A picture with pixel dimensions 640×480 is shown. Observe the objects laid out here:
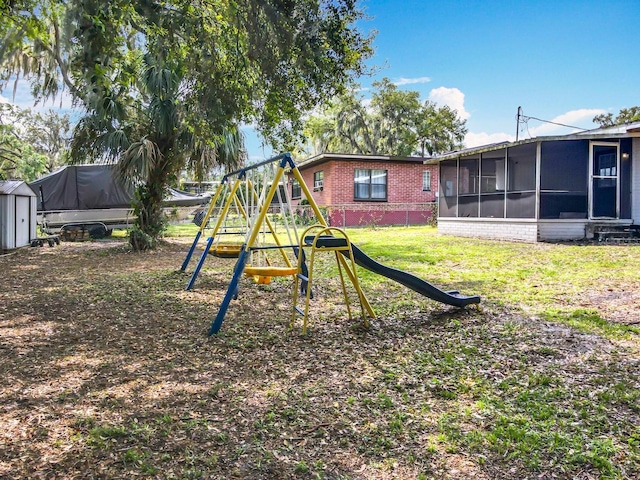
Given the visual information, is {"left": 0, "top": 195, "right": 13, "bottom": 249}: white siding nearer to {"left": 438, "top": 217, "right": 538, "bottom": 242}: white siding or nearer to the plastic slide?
the plastic slide

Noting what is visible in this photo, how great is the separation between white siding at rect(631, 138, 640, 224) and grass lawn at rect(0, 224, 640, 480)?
24.1ft

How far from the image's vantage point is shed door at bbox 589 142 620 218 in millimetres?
12258

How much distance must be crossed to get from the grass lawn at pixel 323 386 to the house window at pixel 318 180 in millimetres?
16266

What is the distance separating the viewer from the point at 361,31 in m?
6.34

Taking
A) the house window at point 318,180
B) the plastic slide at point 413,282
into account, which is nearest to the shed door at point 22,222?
the plastic slide at point 413,282

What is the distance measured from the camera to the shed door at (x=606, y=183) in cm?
1226

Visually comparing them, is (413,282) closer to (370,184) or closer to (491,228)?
(491,228)

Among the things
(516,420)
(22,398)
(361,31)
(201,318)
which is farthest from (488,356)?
(361,31)

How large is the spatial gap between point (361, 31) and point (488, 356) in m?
4.79

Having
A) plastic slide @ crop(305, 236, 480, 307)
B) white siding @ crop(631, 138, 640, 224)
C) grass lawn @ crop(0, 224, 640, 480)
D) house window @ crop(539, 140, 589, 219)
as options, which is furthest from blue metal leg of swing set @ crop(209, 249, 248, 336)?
white siding @ crop(631, 138, 640, 224)

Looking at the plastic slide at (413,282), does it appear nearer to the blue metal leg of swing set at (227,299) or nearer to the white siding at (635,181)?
the blue metal leg of swing set at (227,299)

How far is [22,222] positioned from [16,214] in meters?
0.72

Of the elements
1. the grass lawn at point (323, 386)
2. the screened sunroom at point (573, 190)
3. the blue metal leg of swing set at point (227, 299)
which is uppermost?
the screened sunroom at point (573, 190)

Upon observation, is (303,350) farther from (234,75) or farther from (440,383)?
(234,75)
